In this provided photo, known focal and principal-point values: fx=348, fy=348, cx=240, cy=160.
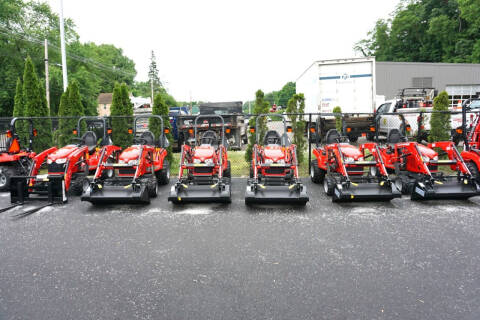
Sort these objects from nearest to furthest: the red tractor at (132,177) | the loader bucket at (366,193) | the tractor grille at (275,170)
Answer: the loader bucket at (366,193)
the red tractor at (132,177)
the tractor grille at (275,170)

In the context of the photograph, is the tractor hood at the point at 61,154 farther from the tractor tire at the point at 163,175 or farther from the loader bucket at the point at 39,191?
the tractor tire at the point at 163,175

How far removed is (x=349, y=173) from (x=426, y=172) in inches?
65.3

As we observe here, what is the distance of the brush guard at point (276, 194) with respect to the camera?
6.77 metres

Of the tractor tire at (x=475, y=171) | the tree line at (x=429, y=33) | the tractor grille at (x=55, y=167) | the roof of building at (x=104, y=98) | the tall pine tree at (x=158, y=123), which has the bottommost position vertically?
the tractor tire at (x=475, y=171)

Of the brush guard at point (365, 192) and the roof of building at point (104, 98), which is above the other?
the roof of building at point (104, 98)

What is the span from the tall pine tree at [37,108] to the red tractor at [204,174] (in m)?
6.50

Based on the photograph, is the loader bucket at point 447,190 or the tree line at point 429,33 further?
the tree line at point 429,33

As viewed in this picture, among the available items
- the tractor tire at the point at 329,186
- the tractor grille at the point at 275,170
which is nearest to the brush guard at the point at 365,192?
the tractor tire at the point at 329,186

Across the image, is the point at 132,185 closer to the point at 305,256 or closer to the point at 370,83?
the point at 305,256

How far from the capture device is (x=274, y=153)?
8.03 m

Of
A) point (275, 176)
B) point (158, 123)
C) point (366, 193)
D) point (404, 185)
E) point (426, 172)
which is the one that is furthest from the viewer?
point (158, 123)

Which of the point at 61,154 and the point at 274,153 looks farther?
the point at 61,154

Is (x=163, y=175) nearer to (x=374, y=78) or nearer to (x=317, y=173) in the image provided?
(x=317, y=173)

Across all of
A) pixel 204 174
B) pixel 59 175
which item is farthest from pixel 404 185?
pixel 59 175
